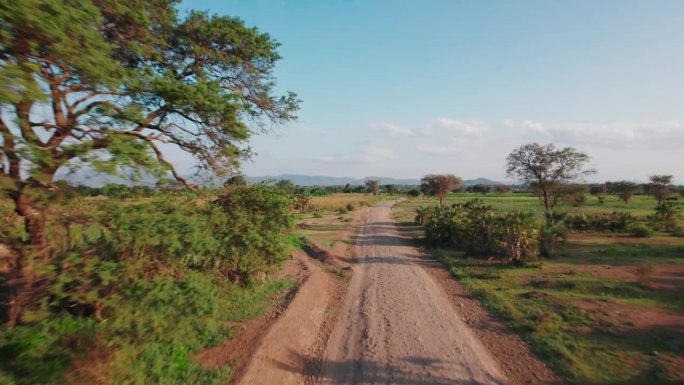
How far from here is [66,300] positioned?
18.9ft

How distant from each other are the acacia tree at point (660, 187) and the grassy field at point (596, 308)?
142 feet

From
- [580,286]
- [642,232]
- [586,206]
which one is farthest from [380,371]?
[586,206]

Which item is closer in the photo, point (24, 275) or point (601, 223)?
point (24, 275)

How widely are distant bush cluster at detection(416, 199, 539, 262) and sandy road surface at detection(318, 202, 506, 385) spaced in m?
5.27

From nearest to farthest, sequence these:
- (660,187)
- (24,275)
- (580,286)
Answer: (24,275) → (580,286) → (660,187)

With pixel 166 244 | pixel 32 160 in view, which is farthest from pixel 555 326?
pixel 32 160

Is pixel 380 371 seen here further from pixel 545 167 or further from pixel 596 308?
pixel 545 167

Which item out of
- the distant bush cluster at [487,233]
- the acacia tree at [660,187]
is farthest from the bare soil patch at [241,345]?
the acacia tree at [660,187]

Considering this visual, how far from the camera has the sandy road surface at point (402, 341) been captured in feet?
21.5

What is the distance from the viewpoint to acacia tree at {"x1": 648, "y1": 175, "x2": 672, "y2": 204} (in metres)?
50.8

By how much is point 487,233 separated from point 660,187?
167 ft

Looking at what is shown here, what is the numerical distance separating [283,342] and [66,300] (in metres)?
4.15

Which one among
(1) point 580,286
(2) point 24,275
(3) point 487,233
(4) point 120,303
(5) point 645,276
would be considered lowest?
(1) point 580,286

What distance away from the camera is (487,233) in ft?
60.7
